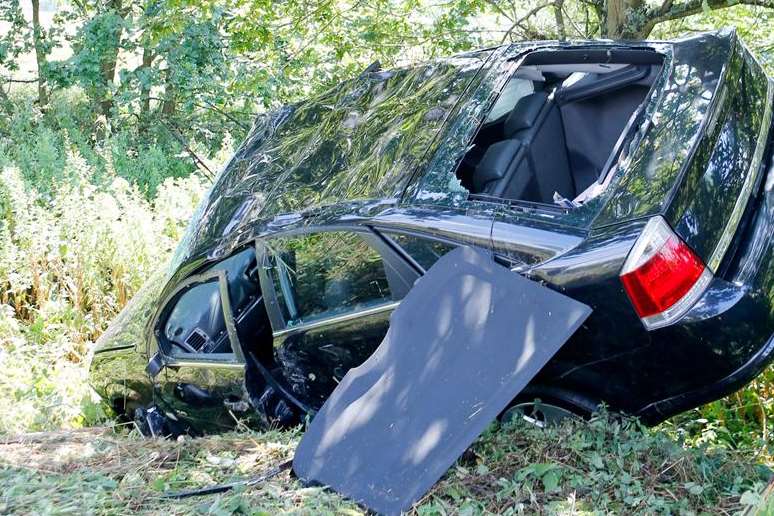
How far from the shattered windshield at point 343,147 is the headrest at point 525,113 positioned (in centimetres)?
44

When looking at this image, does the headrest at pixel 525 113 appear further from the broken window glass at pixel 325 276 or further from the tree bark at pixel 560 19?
the tree bark at pixel 560 19

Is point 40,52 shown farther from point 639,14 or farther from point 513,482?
point 513,482

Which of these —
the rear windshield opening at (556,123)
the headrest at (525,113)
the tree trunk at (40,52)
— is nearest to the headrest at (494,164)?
the rear windshield opening at (556,123)

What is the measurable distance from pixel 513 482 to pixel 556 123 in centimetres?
244

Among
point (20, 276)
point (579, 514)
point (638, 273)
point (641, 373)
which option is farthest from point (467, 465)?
point (20, 276)

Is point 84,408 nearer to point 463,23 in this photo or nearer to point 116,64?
point 463,23

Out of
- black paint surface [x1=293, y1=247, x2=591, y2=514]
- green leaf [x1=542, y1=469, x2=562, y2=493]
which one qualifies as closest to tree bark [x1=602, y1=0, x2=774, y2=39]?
black paint surface [x1=293, y1=247, x2=591, y2=514]

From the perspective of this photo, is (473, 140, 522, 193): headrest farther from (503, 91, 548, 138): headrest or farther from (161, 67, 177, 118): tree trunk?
(161, 67, 177, 118): tree trunk

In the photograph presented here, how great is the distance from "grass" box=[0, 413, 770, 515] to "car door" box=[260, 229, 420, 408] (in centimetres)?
58

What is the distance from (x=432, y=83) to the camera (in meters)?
4.44

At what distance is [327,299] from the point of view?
3951mm

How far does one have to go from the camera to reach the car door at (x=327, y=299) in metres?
3.71

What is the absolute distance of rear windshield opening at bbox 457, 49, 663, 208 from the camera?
175 inches

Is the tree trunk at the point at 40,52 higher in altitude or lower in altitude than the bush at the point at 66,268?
higher
